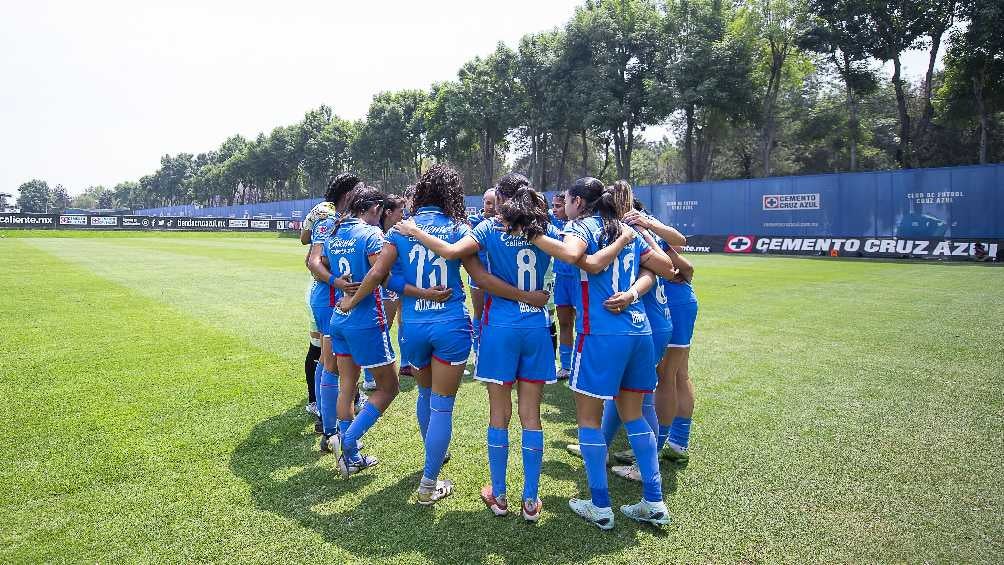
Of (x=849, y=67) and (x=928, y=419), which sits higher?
(x=849, y=67)

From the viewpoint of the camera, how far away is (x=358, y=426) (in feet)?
13.9

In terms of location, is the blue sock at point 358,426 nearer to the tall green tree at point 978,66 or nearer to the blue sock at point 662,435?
the blue sock at point 662,435

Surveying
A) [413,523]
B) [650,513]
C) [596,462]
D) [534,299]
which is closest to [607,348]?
[534,299]

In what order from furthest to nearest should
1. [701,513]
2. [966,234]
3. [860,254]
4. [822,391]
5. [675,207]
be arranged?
1. [675,207]
2. [860,254]
3. [966,234]
4. [822,391]
5. [701,513]

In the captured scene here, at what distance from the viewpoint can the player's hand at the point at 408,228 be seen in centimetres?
372

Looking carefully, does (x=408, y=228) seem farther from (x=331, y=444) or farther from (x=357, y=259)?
(x=331, y=444)

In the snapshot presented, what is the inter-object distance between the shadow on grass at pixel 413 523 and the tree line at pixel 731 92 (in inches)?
1457

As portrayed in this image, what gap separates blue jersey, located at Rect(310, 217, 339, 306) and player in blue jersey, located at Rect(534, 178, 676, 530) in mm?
2045

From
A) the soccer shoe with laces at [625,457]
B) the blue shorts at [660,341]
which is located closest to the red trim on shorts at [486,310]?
the blue shorts at [660,341]

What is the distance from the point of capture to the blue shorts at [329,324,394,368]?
4.20 m

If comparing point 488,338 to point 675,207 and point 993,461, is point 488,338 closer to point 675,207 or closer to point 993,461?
point 993,461

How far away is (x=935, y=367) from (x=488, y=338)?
667 centimetres

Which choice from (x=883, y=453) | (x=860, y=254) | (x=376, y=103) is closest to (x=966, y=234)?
(x=860, y=254)

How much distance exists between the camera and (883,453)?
15.2ft
